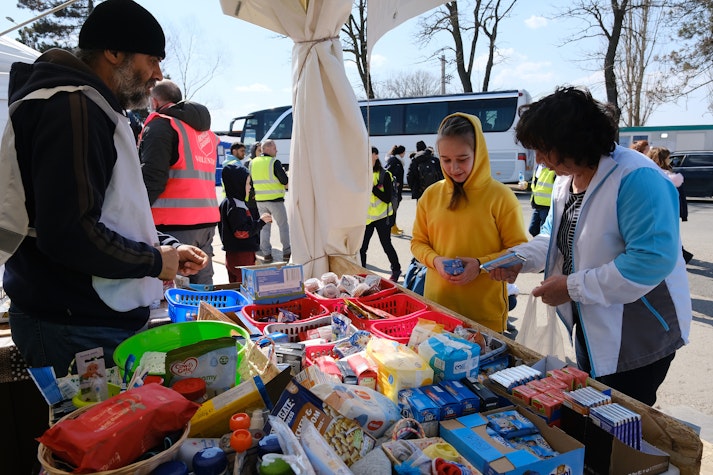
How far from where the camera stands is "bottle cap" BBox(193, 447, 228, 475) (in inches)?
38.9

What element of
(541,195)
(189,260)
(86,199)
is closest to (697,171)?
(541,195)

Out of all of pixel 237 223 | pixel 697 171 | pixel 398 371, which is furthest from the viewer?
pixel 697 171

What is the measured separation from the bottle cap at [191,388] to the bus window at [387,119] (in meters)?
17.1

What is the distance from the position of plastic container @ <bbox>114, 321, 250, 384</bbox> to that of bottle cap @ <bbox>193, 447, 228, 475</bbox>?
501 millimetres

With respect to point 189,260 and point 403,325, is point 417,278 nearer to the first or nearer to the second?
point 403,325

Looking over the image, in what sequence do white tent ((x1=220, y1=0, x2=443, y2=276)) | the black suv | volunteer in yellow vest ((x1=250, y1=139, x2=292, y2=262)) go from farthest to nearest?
the black suv → volunteer in yellow vest ((x1=250, y1=139, x2=292, y2=262)) → white tent ((x1=220, y1=0, x2=443, y2=276))

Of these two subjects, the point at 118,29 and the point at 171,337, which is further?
the point at 171,337

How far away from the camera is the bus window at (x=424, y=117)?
1683 cm

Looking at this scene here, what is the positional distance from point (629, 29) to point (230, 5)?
24.3 metres

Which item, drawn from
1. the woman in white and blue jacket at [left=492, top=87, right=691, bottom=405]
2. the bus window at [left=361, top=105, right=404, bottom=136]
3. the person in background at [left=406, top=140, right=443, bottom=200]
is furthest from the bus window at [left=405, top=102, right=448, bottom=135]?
the woman in white and blue jacket at [left=492, top=87, right=691, bottom=405]

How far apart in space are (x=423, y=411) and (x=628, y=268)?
928mm

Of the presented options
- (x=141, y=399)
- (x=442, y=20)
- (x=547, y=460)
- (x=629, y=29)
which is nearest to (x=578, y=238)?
(x=547, y=460)

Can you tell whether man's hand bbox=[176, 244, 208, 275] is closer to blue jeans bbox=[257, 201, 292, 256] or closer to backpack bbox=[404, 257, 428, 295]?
backpack bbox=[404, 257, 428, 295]

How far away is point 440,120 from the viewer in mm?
16516
